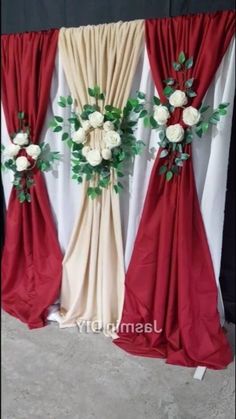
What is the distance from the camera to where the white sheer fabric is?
4.48ft

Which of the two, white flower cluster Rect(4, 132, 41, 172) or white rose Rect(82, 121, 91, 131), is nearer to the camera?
white rose Rect(82, 121, 91, 131)

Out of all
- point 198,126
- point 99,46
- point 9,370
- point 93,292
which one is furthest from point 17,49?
point 9,370

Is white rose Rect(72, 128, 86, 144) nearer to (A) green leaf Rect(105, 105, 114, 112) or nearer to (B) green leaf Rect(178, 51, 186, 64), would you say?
(A) green leaf Rect(105, 105, 114, 112)

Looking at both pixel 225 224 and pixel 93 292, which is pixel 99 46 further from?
pixel 93 292

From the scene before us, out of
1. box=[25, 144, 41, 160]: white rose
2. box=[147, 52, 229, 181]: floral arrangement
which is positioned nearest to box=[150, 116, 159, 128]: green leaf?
box=[147, 52, 229, 181]: floral arrangement

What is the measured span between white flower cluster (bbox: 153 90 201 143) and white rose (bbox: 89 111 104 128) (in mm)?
224

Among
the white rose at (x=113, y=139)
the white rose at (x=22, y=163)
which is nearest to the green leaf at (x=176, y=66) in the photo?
the white rose at (x=113, y=139)

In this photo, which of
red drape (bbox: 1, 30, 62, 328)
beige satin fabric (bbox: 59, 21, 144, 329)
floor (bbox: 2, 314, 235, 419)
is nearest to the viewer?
floor (bbox: 2, 314, 235, 419)

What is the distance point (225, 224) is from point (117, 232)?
52cm

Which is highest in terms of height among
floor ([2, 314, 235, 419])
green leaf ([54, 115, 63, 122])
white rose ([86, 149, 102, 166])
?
green leaf ([54, 115, 63, 122])

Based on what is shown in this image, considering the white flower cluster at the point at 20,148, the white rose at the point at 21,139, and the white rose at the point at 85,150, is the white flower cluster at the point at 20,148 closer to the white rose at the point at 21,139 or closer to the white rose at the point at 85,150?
the white rose at the point at 21,139

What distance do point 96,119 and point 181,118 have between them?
34cm

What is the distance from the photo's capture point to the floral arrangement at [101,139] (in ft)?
4.73

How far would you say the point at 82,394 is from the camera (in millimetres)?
1218
